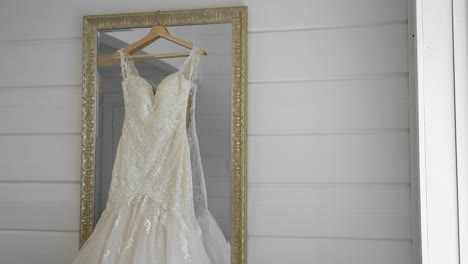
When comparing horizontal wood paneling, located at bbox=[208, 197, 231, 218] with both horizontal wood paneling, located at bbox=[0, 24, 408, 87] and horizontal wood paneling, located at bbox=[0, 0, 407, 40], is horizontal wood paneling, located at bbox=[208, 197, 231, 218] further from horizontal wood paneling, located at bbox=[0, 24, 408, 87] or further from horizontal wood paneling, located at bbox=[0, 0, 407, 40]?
horizontal wood paneling, located at bbox=[0, 0, 407, 40]

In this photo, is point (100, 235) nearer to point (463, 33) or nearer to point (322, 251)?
point (322, 251)

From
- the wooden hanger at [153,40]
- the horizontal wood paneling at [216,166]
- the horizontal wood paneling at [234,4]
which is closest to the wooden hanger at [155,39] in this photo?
the wooden hanger at [153,40]

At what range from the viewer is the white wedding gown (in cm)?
189

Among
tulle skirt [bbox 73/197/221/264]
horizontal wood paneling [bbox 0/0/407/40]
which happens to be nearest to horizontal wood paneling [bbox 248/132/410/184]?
tulle skirt [bbox 73/197/221/264]

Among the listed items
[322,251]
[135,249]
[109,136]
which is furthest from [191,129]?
[322,251]

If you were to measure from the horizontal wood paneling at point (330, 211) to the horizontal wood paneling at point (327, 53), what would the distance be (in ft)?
1.47

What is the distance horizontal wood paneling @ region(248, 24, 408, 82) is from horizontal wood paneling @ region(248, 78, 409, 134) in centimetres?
4

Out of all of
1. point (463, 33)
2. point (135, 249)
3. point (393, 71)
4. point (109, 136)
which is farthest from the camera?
point (109, 136)

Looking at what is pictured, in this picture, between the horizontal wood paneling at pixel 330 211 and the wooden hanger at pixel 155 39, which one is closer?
the horizontal wood paneling at pixel 330 211

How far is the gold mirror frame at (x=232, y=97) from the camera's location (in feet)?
6.63

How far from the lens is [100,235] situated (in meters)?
1.91

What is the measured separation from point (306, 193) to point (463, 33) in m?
0.89

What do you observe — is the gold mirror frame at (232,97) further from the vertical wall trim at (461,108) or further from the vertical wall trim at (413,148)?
the vertical wall trim at (461,108)

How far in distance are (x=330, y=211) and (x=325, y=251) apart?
153 mm
